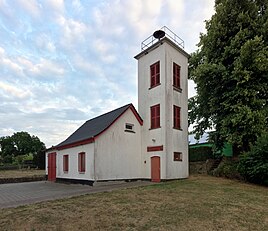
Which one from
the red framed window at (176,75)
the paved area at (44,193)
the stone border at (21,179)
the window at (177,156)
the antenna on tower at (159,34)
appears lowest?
the stone border at (21,179)

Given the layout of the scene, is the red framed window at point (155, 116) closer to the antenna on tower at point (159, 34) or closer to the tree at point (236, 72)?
the tree at point (236, 72)

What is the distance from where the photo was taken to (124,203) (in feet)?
32.3

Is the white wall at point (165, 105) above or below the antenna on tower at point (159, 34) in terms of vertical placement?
below

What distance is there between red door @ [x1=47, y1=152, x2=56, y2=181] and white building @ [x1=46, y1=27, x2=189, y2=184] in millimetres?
2603

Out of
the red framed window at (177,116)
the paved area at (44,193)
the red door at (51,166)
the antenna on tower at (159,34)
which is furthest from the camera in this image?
the red door at (51,166)

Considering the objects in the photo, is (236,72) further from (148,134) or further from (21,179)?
(21,179)

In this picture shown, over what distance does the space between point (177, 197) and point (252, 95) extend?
10906mm

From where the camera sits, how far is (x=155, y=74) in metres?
19.3

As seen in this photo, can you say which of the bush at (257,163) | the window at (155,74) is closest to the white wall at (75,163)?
the window at (155,74)

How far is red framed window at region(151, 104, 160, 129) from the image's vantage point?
61.2ft

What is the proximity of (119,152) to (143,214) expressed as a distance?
31.8 ft

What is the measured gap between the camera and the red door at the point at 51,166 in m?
23.0

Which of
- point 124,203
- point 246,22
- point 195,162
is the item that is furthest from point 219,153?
point 124,203

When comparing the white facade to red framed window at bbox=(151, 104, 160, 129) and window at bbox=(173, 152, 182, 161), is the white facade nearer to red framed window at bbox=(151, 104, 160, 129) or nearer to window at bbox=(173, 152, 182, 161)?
red framed window at bbox=(151, 104, 160, 129)
